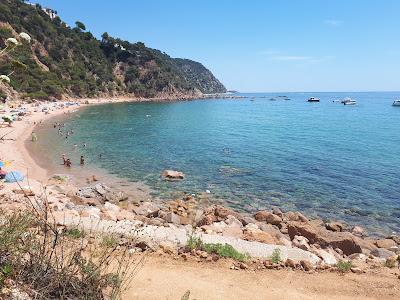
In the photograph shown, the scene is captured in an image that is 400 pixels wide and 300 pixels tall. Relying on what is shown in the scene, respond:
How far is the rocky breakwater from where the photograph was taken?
34.0ft

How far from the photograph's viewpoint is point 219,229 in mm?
14047

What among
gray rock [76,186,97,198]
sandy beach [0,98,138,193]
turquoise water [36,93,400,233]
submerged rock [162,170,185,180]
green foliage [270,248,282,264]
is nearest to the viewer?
green foliage [270,248,282,264]

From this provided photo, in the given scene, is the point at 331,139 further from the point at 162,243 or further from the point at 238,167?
the point at 162,243

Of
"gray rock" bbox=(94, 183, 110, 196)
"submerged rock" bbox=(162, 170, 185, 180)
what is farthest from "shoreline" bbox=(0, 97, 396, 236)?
"submerged rock" bbox=(162, 170, 185, 180)

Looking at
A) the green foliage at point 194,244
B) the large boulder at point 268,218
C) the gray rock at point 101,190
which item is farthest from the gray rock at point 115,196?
the green foliage at point 194,244

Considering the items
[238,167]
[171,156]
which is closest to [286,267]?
[238,167]

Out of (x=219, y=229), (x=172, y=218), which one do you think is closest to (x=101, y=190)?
(x=172, y=218)

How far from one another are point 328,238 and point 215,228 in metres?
4.57

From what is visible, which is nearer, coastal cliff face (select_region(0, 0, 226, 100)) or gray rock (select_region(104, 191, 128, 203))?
gray rock (select_region(104, 191, 128, 203))

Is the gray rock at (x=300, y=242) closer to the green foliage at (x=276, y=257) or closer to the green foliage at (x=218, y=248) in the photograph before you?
the green foliage at (x=276, y=257)

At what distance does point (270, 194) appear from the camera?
2208cm

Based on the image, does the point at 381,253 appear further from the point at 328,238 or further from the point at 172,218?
the point at 172,218

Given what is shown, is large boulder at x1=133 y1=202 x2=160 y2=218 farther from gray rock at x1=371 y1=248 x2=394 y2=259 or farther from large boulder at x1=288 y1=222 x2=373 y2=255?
gray rock at x1=371 y1=248 x2=394 y2=259

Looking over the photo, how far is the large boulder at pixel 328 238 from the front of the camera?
1408cm
